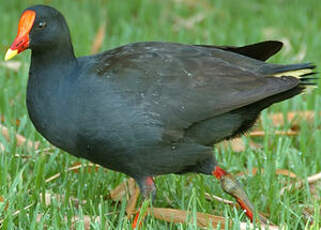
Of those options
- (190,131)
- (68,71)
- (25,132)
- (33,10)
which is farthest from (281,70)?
(25,132)

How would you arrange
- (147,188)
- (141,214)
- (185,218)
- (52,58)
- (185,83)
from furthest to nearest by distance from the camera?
(52,58)
(147,188)
(185,83)
(185,218)
(141,214)

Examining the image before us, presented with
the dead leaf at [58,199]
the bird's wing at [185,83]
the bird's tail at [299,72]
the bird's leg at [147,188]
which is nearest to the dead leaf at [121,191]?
the dead leaf at [58,199]

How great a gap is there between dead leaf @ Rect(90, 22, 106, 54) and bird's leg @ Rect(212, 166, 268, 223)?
3.15 meters

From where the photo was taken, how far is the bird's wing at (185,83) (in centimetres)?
393

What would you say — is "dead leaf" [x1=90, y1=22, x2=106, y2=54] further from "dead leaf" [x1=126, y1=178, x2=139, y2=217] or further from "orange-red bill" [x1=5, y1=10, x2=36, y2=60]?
"orange-red bill" [x1=5, y1=10, x2=36, y2=60]

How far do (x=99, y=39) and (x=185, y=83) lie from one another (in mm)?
3606

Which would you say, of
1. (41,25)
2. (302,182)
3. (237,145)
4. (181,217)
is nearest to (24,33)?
(41,25)

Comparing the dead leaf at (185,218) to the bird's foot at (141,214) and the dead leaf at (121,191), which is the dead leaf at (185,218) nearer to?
the bird's foot at (141,214)

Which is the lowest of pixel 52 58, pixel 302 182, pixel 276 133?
pixel 302 182

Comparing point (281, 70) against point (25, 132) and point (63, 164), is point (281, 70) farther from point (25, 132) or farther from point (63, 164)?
point (25, 132)

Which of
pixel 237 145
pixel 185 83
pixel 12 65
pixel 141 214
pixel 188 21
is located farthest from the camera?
pixel 188 21

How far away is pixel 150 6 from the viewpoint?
344 inches

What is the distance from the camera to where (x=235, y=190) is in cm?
423

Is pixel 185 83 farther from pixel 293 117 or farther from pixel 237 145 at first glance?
pixel 293 117
